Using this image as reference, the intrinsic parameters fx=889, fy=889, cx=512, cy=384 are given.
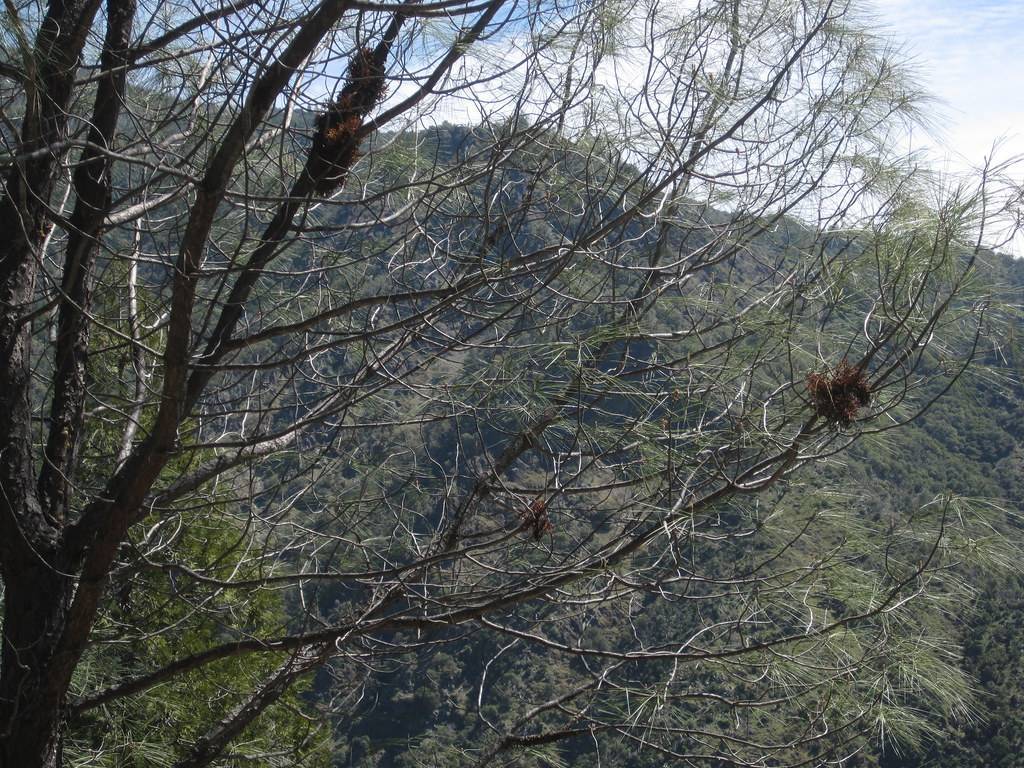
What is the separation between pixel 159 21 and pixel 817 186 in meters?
1.91

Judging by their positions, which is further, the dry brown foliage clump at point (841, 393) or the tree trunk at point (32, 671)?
the tree trunk at point (32, 671)

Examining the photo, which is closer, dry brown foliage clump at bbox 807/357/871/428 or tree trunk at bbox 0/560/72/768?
A: dry brown foliage clump at bbox 807/357/871/428

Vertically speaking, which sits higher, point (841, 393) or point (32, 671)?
point (841, 393)

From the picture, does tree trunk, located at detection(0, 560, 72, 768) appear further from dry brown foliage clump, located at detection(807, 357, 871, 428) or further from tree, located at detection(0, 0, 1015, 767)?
dry brown foliage clump, located at detection(807, 357, 871, 428)

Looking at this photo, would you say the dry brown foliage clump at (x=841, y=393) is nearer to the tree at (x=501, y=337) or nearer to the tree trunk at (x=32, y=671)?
the tree at (x=501, y=337)

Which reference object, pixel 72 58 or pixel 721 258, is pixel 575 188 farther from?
pixel 72 58

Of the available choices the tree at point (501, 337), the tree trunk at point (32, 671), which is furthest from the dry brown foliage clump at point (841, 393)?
the tree trunk at point (32, 671)

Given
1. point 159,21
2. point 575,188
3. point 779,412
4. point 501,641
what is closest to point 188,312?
point 159,21

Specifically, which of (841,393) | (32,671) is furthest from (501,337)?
(32,671)

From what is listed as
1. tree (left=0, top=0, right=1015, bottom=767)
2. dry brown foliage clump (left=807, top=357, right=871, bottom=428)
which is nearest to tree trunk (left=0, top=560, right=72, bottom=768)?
tree (left=0, top=0, right=1015, bottom=767)

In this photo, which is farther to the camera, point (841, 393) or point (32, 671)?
point (32, 671)

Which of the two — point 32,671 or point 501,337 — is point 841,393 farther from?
point 32,671

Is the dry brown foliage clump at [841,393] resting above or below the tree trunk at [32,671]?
above

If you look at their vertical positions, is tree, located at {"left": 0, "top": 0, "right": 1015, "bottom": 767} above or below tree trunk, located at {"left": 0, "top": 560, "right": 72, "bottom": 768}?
above
